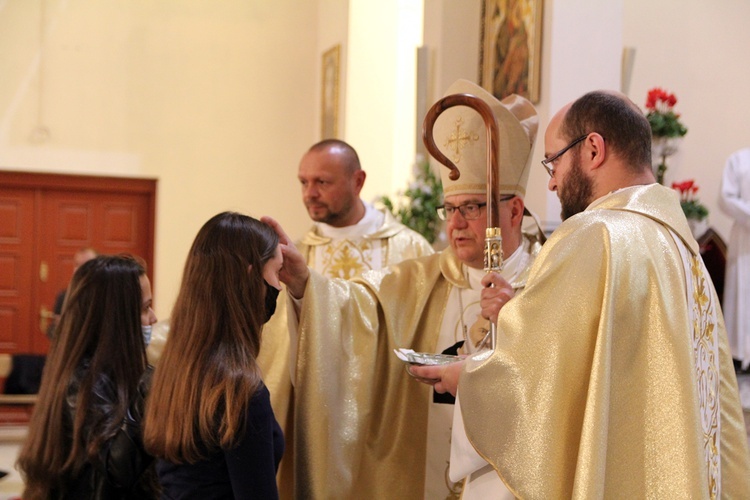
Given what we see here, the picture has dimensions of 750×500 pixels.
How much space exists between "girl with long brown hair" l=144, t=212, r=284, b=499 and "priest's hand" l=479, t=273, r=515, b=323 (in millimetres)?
624

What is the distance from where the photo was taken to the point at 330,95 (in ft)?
29.8

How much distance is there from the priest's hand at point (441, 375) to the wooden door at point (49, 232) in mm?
7180

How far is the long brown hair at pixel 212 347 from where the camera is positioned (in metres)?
1.99

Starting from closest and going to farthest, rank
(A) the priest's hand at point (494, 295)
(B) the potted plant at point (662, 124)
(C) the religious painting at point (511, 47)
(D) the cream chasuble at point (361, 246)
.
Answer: (A) the priest's hand at point (494, 295)
(D) the cream chasuble at point (361, 246)
(C) the religious painting at point (511, 47)
(B) the potted plant at point (662, 124)

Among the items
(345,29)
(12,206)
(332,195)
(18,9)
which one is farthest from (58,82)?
(332,195)

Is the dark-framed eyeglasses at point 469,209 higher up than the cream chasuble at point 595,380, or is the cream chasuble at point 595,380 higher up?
the dark-framed eyeglasses at point 469,209

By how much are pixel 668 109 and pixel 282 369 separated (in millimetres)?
4181

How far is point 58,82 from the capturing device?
28.3 ft

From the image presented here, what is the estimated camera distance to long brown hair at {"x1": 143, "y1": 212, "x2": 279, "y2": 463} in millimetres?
1985

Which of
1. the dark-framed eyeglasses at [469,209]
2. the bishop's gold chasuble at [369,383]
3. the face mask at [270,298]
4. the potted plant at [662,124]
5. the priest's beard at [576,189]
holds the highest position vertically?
the potted plant at [662,124]

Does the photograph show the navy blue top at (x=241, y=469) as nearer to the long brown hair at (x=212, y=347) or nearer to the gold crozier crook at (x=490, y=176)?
the long brown hair at (x=212, y=347)

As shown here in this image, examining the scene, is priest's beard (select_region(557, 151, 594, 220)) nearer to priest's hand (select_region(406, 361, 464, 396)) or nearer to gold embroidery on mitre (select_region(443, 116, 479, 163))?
priest's hand (select_region(406, 361, 464, 396))

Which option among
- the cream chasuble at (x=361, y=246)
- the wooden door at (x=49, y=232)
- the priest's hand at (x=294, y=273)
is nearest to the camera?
the priest's hand at (x=294, y=273)

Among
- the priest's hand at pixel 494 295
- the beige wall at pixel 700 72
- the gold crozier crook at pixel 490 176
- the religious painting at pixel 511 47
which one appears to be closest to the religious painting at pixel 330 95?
the religious painting at pixel 511 47
